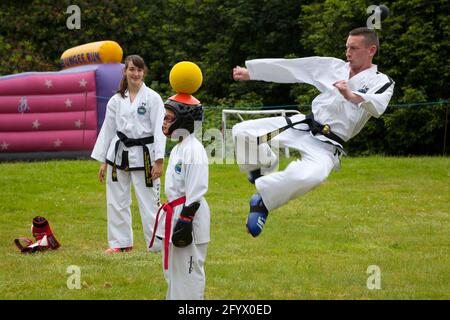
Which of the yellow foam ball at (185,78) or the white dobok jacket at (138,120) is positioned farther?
the white dobok jacket at (138,120)

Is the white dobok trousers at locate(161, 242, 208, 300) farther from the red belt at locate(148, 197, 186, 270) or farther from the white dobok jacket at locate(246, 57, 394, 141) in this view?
the white dobok jacket at locate(246, 57, 394, 141)

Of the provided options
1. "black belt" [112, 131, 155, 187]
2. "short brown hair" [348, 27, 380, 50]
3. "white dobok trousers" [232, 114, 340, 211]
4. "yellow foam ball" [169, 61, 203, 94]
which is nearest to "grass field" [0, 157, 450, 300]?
"black belt" [112, 131, 155, 187]

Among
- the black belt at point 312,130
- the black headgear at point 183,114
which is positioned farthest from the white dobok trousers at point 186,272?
the black belt at point 312,130

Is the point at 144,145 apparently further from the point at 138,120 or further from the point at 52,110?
the point at 52,110

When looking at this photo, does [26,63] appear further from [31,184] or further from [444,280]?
[444,280]

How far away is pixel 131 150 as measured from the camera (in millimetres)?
9273

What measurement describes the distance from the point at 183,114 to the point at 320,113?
5.55ft

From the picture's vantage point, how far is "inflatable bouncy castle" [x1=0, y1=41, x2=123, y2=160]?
56.5 ft

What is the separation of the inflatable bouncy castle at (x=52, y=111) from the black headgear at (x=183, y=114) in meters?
11.3

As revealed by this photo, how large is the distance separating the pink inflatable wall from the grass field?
97cm

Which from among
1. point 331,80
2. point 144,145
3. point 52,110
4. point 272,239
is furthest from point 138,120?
point 52,110

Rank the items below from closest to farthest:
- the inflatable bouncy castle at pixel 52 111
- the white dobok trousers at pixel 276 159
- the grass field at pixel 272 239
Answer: the white dobok trousers at pixel 276 159 < the grass field at pixel 272 239 < the inflatable bouncy castle at pixel 52 111

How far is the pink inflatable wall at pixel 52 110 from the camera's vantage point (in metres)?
17.2

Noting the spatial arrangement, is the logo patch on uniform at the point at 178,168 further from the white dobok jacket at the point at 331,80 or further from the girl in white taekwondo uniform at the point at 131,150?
the girl in white taekwondo uniform at the point at 131,150
